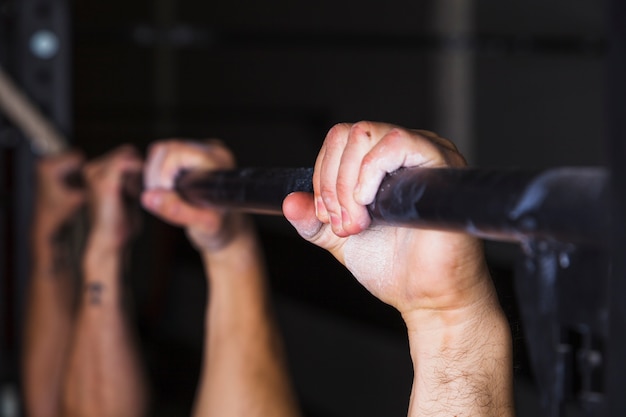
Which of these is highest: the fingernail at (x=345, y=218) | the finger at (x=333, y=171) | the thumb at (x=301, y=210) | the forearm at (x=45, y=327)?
the finger at (x=333, y=171)

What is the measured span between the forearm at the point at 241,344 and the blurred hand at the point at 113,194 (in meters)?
0.18

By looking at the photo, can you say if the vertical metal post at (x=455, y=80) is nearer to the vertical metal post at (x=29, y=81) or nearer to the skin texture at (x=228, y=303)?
the vertical metal post at (x=29, y=81)

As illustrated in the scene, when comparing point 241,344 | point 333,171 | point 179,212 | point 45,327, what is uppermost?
point 333,171

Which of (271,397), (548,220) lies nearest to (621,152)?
(548,220)

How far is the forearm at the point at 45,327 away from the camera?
46.3 inches

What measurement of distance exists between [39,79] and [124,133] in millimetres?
2192

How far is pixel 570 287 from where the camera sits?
292 millimetres

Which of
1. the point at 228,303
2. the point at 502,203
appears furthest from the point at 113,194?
the point at 502,203

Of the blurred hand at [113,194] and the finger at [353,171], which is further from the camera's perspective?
the blurred hand at [113,194]

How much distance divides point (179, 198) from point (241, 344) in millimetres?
148

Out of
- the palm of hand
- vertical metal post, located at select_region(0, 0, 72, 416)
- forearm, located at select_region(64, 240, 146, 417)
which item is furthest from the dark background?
the palm of hand

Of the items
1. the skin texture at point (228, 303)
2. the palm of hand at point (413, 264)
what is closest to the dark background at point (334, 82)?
the skin texture at point (228, 303)

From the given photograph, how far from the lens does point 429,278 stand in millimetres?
411

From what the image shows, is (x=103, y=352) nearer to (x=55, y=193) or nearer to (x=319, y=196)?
(x=55, y=193)
